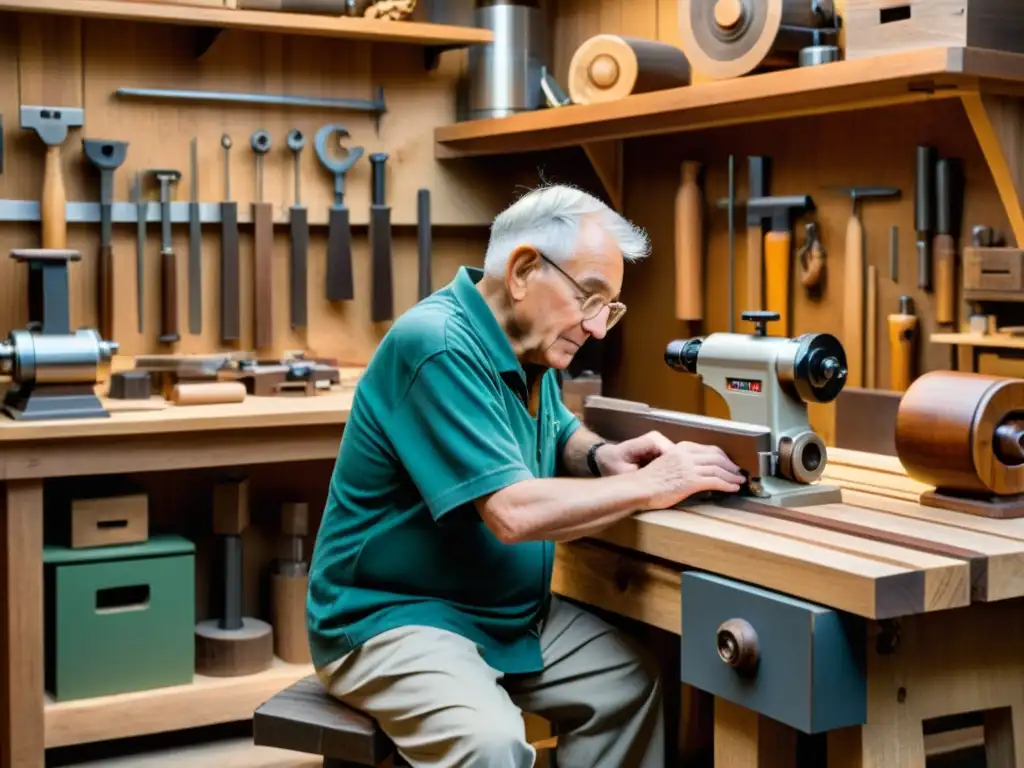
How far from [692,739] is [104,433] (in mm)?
1443

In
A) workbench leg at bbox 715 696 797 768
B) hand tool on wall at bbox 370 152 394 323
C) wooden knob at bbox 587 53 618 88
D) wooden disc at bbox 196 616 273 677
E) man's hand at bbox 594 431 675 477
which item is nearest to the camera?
workbench leg at bbox 715 696 797 768

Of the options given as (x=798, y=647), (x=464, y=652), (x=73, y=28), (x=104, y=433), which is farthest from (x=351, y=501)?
(x=73, y=28)

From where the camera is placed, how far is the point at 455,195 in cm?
409

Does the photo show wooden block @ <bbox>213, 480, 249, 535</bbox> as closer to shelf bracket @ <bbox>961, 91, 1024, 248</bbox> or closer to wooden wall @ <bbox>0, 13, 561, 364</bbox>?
wooden wall @ <bbox>0, 13, 561, 364</bbox>

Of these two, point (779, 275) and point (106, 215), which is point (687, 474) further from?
point (106, 215)

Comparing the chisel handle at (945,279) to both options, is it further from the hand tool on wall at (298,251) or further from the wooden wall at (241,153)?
the hand tool on wall at (298,251)

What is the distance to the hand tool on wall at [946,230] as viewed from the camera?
281 centimetres

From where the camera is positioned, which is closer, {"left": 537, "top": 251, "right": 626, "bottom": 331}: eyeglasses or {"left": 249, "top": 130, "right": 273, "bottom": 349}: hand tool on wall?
{"left": 537, "top": 251, "right": 626, "bottom": 331}: eyeglasses

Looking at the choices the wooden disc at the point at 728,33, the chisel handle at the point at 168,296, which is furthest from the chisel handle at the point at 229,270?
the wooden disc at the point at 728,33

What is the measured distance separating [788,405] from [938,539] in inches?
15.1

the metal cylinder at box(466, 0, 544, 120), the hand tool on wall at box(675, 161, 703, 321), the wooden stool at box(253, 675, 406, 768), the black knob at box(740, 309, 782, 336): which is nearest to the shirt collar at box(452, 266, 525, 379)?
the black knob at box(740, 309, 782, 336)

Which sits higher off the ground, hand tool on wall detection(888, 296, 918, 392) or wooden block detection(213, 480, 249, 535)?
hand tool on wall detection(888, 296, 918, 392)

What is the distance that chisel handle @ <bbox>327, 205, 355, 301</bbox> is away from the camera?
3.87 metres

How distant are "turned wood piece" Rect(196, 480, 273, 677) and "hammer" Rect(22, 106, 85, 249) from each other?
0.75 metres
